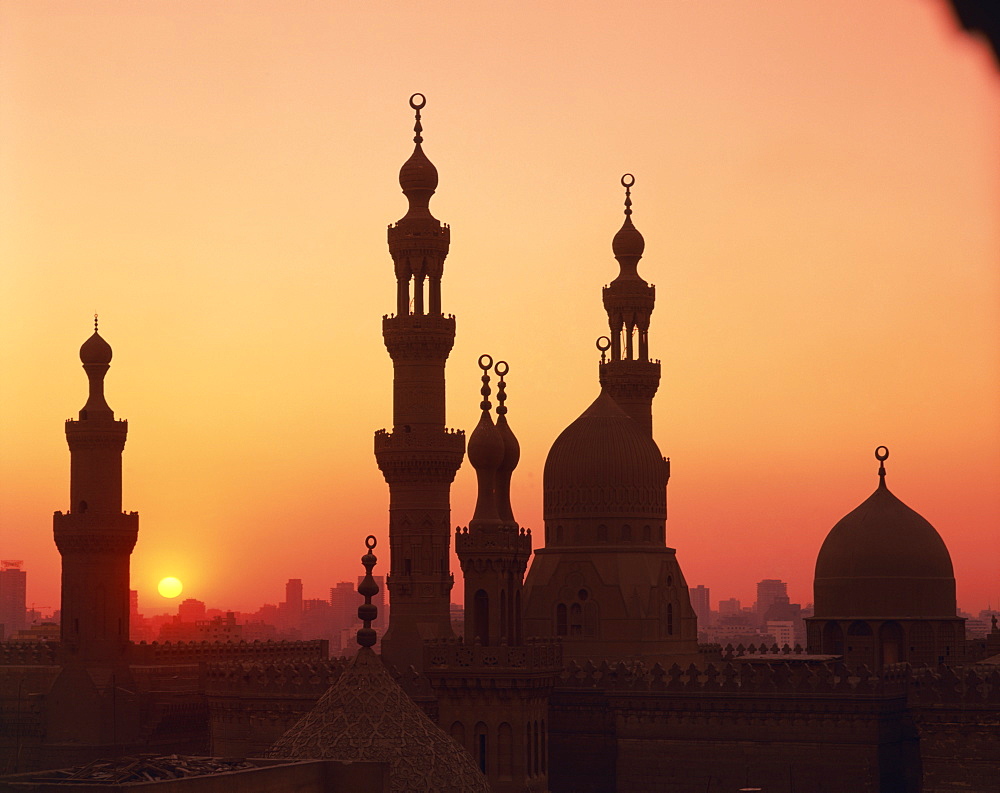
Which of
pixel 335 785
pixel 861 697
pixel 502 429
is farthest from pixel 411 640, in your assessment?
pixel 335 785

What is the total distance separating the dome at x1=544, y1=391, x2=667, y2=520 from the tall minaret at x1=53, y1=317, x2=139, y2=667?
14298 mm

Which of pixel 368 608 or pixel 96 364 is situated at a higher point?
pixel 96 364

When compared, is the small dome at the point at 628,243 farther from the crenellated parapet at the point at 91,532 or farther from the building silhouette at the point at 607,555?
the crenellated parapet at the point at 91,532

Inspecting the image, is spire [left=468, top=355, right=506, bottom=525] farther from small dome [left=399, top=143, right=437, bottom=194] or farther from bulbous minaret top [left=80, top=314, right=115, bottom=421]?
bulbous minaret top [left=80, top=314, right=115, bottom=421]

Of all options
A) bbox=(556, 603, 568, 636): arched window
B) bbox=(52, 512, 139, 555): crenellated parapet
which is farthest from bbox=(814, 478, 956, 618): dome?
bbox=(52, 512, 139, 555): crenellated parapet

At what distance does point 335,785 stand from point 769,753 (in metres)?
22.7

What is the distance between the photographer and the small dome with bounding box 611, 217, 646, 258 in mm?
55781

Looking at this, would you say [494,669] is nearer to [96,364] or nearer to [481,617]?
[481,617]

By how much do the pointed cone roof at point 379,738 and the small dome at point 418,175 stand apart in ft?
90.4

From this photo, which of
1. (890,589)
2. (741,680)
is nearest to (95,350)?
(741,680)

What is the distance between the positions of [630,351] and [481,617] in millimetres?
18345


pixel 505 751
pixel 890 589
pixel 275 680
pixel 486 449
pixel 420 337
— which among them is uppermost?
pixel 420 337

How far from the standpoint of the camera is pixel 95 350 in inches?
2130

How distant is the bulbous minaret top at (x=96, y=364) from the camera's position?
176 feet
